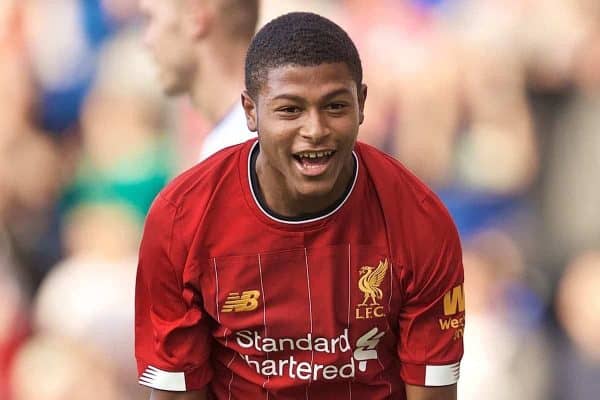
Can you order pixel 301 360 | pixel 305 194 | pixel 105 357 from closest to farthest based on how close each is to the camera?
pixel 305 194
pixel 301 360
pixel 105 357

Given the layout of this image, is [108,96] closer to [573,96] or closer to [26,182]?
[26,182]

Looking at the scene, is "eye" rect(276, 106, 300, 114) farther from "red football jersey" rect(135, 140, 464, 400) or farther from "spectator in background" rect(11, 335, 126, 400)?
"spectator in background" rect(11, 335, 126, 400)

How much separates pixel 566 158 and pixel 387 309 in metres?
0.91

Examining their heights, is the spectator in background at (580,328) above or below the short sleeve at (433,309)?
below

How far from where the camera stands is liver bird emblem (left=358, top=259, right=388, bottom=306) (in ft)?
5.95

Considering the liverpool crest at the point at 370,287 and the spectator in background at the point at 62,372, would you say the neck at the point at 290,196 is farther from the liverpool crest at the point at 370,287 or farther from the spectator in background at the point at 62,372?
the spectator in background at the point at 62,372

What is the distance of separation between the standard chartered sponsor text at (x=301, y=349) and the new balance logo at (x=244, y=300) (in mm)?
49

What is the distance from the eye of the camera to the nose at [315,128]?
1.66m

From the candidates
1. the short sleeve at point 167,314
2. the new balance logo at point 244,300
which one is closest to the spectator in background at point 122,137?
the short sleeve at point 167,314

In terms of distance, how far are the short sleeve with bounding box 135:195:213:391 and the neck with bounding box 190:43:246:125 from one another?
0.77 meters

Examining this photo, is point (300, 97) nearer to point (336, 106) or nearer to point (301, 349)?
point (336, 106)

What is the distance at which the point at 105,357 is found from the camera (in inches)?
104

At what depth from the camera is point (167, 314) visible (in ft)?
6.11

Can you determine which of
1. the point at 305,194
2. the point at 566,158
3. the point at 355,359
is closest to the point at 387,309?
the point at 355,359
